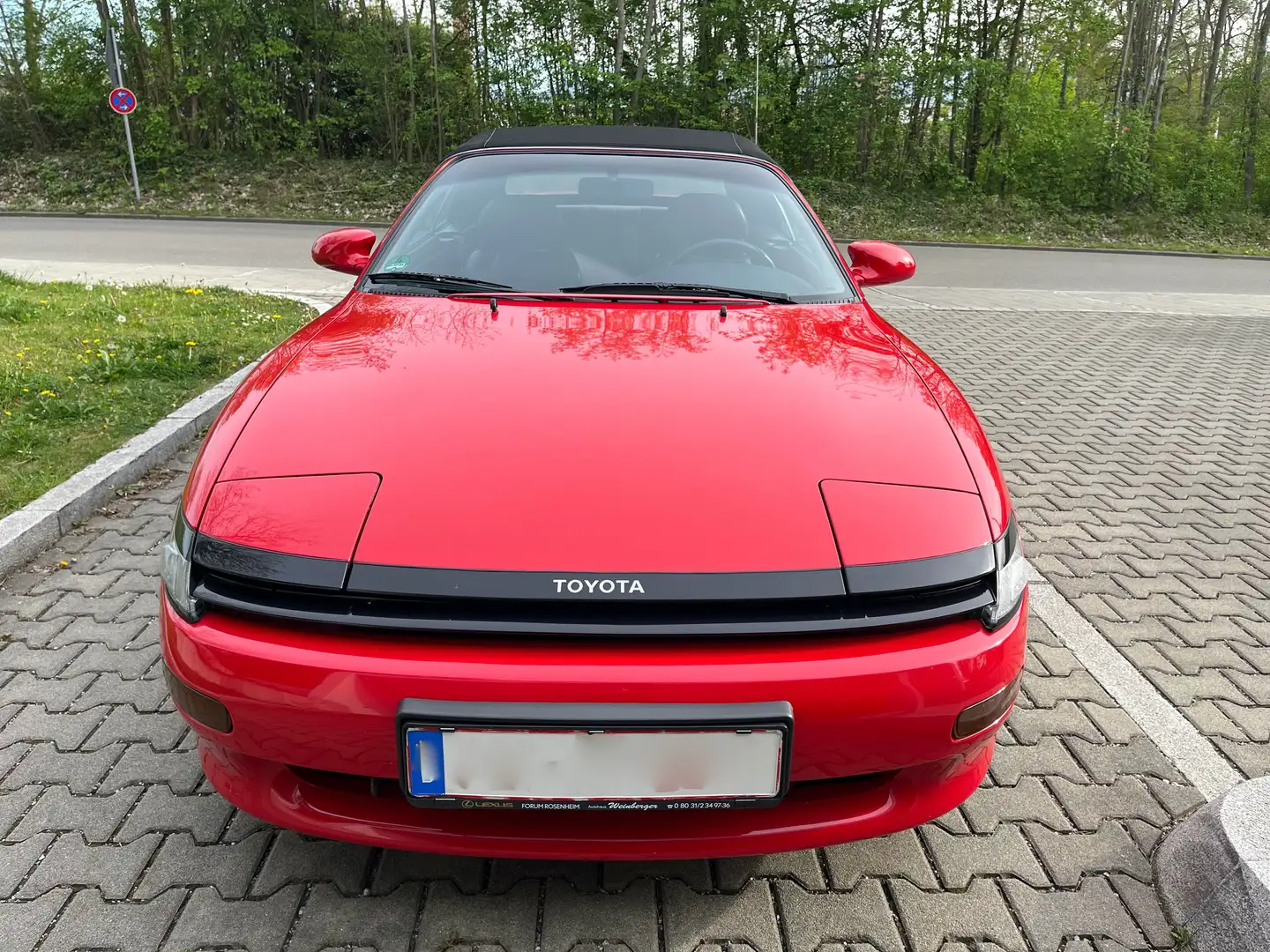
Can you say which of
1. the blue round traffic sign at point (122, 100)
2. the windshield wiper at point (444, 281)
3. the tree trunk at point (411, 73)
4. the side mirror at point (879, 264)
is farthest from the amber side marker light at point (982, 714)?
the tree trunk at point (411, 73)

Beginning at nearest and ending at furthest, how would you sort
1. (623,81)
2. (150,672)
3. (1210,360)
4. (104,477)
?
(150,672)
(104,477)
(1210,360)
(623,81)

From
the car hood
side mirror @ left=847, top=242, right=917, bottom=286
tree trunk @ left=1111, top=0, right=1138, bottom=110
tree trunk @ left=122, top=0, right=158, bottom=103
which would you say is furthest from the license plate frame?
tree trunk @ left=1111, top=0, right=1138, bottom=110

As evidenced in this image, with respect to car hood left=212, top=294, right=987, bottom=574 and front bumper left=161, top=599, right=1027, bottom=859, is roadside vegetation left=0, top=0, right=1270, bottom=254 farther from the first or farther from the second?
front bumper left=161, top=599, right=1027, bottom=859

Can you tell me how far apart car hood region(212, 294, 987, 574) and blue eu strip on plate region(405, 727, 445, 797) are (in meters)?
0.28

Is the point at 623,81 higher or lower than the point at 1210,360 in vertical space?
higher

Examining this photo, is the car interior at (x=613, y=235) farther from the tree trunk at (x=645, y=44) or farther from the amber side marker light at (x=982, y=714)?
the tree trunk at (x=645, y=44)

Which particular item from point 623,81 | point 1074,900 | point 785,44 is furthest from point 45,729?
point 785,44

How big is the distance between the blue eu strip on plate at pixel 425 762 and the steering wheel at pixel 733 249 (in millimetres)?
1647

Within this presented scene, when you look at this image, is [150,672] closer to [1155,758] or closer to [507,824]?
[507,824]

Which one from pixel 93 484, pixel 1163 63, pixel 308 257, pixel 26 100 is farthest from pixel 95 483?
pixel 1163 63

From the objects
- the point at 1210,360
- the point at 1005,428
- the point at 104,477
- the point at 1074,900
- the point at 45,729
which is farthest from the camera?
the point at 1210,360

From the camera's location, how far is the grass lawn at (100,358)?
3965mm

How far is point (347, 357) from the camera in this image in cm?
207

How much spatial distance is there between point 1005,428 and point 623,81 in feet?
54.1
